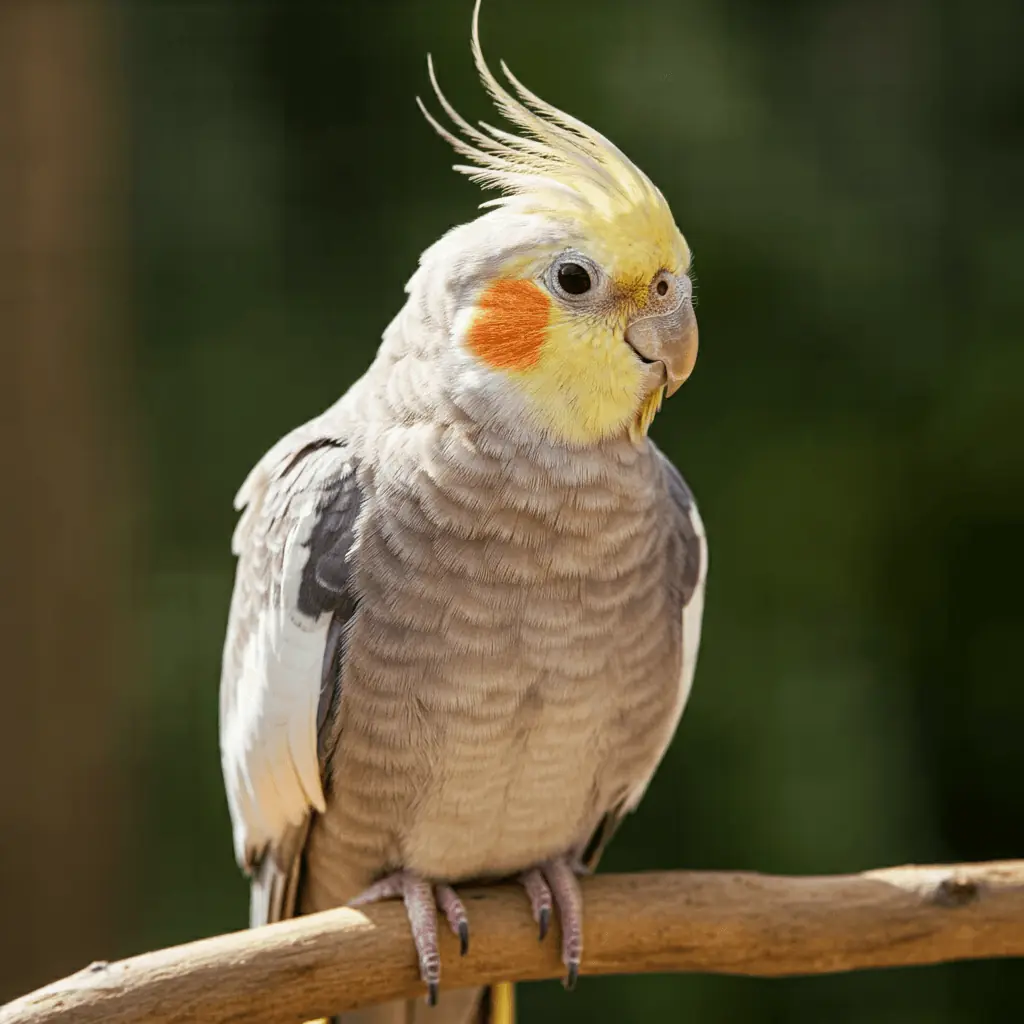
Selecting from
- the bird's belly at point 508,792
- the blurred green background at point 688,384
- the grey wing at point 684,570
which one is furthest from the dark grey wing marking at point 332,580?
the blurred green background at point 688,384

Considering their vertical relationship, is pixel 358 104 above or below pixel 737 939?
above

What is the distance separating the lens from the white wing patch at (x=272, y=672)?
149 cm

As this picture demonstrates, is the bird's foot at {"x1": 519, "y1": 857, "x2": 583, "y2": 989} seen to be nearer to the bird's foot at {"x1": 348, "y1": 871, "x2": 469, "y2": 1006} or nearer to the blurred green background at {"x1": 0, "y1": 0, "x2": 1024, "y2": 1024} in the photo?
the bird's foot at {"x1": 348, "y1": 871, "x2": 469, "y2": 1006}

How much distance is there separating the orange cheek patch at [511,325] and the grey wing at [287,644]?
23cm

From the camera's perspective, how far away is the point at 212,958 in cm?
133

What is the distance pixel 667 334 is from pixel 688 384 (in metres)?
1.40

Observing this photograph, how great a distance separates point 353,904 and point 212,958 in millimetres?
222

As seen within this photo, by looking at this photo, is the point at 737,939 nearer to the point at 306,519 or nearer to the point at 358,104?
the point at 306,519

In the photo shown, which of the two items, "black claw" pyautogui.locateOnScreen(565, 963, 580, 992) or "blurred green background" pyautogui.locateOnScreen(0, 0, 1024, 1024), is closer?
"black claw" pyautogui.locateOnScreen(565, 963, 580, 992)

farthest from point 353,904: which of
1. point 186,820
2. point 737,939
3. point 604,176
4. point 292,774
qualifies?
point 186,820

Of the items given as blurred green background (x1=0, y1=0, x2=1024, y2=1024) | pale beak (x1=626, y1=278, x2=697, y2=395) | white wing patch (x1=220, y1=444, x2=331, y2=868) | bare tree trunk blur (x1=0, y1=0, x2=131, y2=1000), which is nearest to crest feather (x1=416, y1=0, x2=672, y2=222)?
pale beak (x1=626, y1=278, x2=697, y2=395)

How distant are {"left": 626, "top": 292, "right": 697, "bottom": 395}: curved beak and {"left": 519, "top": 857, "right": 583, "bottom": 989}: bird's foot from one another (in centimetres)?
63

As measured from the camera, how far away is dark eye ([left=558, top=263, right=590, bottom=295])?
54.3 inches

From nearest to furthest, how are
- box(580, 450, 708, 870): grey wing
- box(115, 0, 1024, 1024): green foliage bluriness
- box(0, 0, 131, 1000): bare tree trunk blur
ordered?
box(580, 450, 708, 870): grey wing → box(115, 0, 1024, 1024): green foliage bluriness → box(0, 0, 131, 1000): bare tree trunk blur
